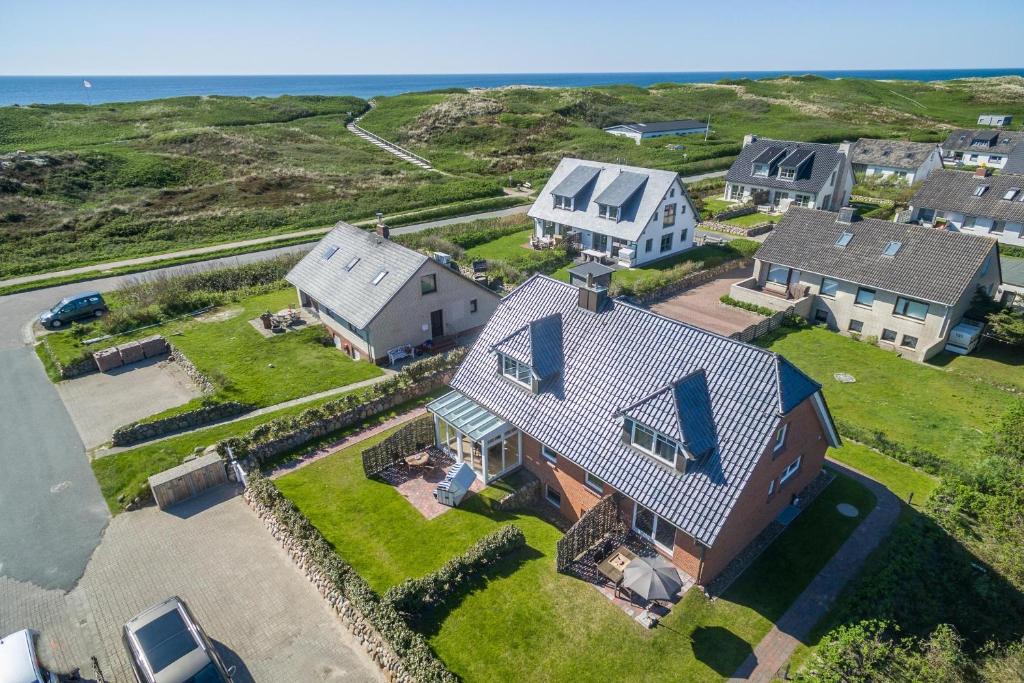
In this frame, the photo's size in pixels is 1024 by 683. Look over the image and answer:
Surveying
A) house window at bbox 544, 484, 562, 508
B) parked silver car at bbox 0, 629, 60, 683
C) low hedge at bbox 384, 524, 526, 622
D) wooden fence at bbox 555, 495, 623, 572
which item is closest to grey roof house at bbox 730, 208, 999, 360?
house window at bbox 544, 484, 562, 508

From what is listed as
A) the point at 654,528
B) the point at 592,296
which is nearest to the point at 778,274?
the point at 592,296

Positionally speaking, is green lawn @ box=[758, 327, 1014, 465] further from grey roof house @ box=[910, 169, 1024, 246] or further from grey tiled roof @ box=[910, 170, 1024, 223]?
grey tiled roof @ box=[910, 170, 1024, 223]

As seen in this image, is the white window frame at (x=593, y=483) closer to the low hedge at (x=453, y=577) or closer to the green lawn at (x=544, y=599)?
the green lawn at (x=544, y=599)

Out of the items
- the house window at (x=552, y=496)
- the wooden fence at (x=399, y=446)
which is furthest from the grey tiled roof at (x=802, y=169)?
the wooden fence at (x=399, y=446)

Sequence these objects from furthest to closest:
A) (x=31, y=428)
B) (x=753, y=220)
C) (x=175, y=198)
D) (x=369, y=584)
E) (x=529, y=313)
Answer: (x=175, y=198) < (x=753, y=220) < (x=31, y=428) < (x=529, y=313) < (x=369, y=584)

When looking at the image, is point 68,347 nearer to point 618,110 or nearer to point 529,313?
point 529,313

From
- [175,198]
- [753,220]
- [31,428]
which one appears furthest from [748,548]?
[175,198]
